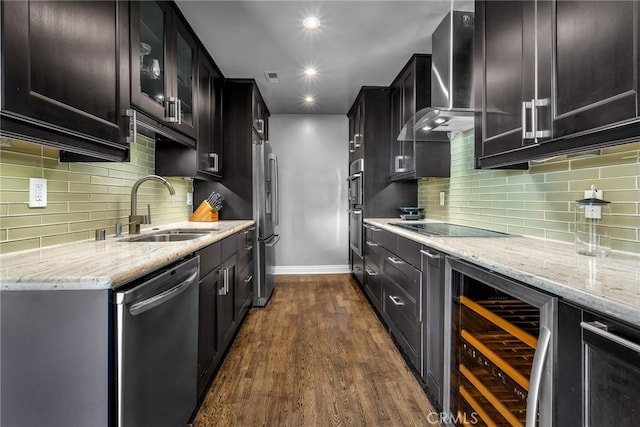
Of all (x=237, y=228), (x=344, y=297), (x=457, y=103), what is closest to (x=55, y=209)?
(x=237, y=228)

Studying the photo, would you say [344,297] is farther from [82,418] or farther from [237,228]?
[82,418]

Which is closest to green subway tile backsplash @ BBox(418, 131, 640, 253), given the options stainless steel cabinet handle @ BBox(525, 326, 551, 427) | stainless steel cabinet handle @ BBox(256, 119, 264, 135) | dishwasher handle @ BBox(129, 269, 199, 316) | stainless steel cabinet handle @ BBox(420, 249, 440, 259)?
stainless steel cabinet handle @ BBox(420, 249, 440, 259)

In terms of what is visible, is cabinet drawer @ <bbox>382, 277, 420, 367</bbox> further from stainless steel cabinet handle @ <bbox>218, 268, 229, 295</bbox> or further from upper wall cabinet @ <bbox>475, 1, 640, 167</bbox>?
stainless steel cabinet handle @ <bbox>218, 268, 229, 295</bbox>

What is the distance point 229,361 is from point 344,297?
179cm

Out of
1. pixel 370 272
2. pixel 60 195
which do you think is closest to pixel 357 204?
pixel 370 272

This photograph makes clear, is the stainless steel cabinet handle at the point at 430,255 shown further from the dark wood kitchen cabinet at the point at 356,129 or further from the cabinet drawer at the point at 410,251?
the dark wood kitchen cabinet at the point at 356,129

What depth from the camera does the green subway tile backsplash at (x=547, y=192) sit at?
4.30 ft

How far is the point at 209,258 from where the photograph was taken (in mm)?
1882

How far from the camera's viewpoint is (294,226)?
498cm

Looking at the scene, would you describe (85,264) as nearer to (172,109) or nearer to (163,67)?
(172,109)

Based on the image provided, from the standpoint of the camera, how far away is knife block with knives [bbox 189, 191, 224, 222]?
3102 millimetres

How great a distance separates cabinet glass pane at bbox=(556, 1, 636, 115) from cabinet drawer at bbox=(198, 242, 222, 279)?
1.71 metres

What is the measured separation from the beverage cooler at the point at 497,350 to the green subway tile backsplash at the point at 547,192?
24.5 inches

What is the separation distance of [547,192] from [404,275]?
954mm
